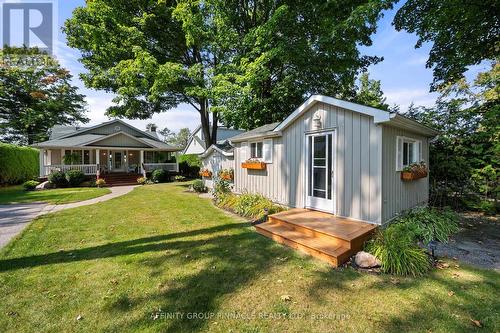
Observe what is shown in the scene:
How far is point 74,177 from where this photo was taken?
1500 cm

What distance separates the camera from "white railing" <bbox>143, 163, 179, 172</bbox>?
19.1 m

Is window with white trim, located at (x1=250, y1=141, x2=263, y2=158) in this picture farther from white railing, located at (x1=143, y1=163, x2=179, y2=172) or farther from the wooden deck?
white railing, located at (x1=143, y1=163, x2=179, y2=172)

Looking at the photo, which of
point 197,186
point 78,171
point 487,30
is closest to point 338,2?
point 487,30

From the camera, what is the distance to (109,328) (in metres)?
2.49

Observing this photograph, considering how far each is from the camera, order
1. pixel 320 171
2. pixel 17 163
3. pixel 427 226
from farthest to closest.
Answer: pixel 17 163, pixel 320 171, pixel 427 226

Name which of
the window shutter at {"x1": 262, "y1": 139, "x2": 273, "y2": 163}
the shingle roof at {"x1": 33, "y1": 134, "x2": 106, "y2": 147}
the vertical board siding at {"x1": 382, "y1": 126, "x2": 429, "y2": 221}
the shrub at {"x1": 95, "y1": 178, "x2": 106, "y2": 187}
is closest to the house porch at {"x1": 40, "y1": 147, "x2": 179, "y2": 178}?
the shingle roof at {"x1": 33, "y1": 134, "x2": 106, "y2": 147}

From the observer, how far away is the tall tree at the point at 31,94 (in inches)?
967

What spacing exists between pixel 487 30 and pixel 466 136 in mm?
5270

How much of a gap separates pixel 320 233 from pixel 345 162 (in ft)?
6.28

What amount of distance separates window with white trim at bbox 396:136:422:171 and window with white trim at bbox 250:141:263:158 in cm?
435

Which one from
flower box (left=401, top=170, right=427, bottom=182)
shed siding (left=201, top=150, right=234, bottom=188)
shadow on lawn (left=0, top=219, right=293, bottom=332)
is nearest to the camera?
shadow on lawn (left=0, top=219, right=293, bottom=332)

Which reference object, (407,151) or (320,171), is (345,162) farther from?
(407,151)

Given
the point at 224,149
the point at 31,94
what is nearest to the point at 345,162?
the point at 224,149

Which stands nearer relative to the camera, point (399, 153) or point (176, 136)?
point (399, 153)
